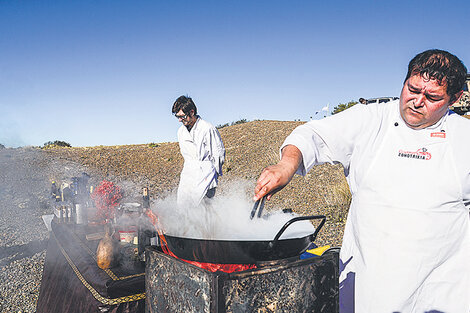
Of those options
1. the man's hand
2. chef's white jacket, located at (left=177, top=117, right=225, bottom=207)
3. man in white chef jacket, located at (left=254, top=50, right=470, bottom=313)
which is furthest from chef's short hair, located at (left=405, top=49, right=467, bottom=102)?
chef's white jacket, located at (left=177, top=117, right=225, bottom=207)

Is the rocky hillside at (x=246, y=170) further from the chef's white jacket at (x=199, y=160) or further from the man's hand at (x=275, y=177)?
the man's hand at (x=275, y=177)

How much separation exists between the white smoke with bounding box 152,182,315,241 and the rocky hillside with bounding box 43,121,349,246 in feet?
15.4

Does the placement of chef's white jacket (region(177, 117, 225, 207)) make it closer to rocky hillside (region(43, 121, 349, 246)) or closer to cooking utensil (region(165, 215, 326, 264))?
rocky hillside (region(43, 121, 349, 246))

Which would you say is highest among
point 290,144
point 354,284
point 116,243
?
point 290,144

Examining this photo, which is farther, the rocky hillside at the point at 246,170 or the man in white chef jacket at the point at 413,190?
the rocky hillside at the point at 246,170

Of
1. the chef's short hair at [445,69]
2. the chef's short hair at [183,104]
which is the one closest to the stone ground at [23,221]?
the chef's short hair at [183,104]

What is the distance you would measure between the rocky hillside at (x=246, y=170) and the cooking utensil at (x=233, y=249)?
5.13 metres

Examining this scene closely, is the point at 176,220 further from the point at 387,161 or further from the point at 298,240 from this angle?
the point at 387,161

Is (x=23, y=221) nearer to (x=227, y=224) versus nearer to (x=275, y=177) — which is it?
(x=227, y=224)

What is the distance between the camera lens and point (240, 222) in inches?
74.2

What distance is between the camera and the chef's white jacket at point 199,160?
4.58 meters

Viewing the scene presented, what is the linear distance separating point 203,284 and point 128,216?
1605mm

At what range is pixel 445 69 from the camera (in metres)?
1.53

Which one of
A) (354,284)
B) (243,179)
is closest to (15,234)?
(243,179)
